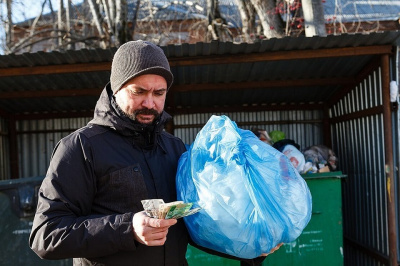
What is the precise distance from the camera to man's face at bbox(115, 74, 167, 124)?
1666mm

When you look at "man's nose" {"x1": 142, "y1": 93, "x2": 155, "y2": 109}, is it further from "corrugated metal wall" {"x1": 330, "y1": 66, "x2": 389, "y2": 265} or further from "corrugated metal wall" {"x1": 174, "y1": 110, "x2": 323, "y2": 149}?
"corrugated metal wall" {"x1": 174, "y1": 110, "x2": 323, "y2": 149}

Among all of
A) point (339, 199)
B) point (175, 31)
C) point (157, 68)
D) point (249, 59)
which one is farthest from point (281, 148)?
point (175, 31)

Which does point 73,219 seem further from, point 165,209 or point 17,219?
point 17,219

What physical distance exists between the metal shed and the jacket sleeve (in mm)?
2737

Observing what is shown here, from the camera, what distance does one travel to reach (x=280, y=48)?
166 inches

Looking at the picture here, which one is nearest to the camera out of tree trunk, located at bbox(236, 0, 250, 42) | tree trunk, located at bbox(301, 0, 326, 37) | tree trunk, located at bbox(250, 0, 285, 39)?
tree trunk, located at bbox(301, 0, 326, 37)

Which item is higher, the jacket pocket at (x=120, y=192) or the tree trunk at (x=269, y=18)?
the tree trunk at (x=269, y=18)

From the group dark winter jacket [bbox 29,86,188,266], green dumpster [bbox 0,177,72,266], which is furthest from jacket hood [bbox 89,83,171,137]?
green dumpster [bbox 0,177,72,266]

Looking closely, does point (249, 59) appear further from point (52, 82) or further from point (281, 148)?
point (52, 82)

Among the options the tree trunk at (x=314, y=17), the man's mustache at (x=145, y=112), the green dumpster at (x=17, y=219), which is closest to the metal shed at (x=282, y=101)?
the tree trunk at (x=314, y=17)

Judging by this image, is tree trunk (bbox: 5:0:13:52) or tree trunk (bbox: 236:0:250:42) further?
tree trunk (bbox: 5:0:13:52)

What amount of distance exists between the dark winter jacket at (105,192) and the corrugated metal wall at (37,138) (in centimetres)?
530

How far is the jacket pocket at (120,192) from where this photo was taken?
5.37ft

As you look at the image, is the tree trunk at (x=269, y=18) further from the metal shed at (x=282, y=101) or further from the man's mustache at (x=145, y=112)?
the man's mustache at (x=145, y=112)
